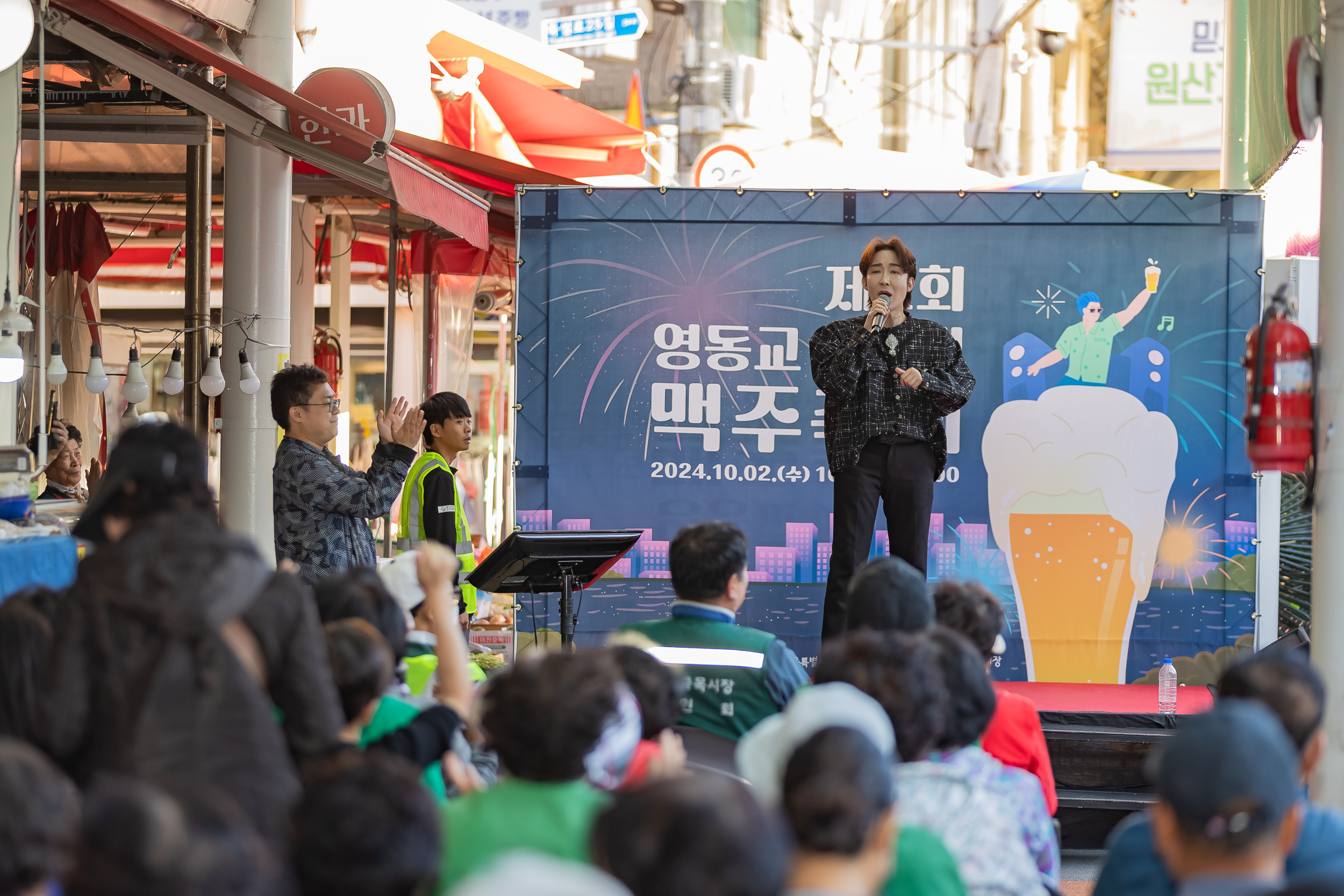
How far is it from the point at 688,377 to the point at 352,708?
3689 mm

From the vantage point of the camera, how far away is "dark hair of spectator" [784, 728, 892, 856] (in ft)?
5.46

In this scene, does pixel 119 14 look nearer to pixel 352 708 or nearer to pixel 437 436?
pixel 437 436

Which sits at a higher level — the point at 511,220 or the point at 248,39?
the point at 248,39

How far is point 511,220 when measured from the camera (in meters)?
8.61

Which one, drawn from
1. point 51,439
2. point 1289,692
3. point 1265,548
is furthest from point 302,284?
point 1289,692

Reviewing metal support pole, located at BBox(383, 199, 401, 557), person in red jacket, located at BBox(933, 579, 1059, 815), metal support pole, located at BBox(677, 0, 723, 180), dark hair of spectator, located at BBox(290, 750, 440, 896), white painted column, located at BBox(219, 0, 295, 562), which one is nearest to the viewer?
dark hair of spectator, located at BBox(290, 750, 440, 896)

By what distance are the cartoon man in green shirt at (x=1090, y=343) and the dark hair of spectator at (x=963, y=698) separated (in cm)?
361

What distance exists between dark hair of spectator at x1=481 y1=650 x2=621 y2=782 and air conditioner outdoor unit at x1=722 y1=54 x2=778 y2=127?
51.1 ft

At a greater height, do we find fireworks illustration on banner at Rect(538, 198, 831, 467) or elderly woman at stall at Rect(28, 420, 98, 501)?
fireworks illustration on banner at Rect(538, 198, 831, 467)

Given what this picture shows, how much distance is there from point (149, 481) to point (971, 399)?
4.25m

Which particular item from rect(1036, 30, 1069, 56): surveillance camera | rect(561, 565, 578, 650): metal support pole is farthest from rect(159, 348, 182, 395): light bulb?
rect(1036, 30, 1069, 56): surveillance camera

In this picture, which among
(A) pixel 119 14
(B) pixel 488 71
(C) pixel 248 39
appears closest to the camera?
(A) pixel 119 14

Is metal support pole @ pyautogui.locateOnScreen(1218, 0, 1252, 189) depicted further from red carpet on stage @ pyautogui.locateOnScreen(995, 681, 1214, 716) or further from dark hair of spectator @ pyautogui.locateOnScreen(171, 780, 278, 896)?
dark hair of spectator @ pyautogui.locateOnScreen(171, 780, 278, 896)

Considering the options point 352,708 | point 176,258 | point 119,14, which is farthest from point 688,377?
point 176,258
